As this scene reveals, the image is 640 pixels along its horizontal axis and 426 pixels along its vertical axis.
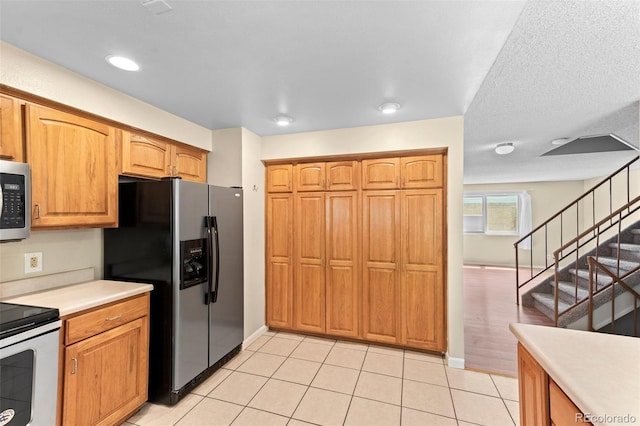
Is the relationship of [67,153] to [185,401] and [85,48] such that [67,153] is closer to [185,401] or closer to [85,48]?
[85,48]

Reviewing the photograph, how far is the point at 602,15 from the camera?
52.4 inches

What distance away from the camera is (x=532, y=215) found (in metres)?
7.38

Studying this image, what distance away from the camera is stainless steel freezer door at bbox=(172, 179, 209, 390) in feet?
7.06

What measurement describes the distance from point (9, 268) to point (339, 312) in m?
2.70

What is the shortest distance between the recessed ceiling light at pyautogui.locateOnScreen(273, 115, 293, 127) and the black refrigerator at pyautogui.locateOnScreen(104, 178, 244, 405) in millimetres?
909

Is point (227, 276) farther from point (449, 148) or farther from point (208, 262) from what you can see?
point (449, 148)

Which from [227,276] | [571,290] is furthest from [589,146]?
[227,276]

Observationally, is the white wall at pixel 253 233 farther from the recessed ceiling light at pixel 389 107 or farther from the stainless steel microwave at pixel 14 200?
the stainless steel microwave at pixel 14 200

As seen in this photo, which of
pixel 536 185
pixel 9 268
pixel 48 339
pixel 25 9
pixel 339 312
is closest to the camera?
pixel 25 9

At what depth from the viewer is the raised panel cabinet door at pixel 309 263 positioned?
10.6ft

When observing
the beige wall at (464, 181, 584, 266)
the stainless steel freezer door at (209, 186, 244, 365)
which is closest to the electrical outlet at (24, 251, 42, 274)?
the stainless steel freezer door at (209, 186, 244, 365)

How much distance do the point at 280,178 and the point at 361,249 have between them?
1.27m

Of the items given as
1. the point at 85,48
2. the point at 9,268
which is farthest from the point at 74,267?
the point at 85,48

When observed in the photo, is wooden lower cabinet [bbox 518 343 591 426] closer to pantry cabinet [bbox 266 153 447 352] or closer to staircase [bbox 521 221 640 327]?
pantry cabinet [bbox 266 153 447 352]
